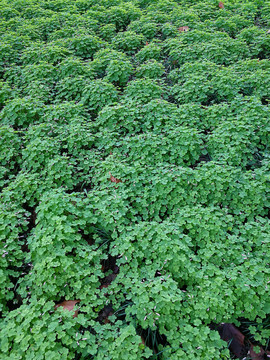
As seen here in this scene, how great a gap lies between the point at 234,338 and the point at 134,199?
1852 mm

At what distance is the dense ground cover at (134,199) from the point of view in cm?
282

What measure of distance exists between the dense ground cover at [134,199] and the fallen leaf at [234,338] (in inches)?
3.5

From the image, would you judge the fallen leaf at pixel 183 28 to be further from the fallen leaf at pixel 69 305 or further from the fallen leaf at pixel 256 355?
the fallen leaf at pixel 256 355

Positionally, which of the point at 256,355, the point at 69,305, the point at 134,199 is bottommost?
the point at 256,355

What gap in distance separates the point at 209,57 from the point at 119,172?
11.6 ft

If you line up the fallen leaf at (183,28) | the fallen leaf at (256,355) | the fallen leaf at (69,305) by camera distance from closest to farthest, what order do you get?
1. the fallen leaf at (256,355)
2. the fallen leaf at (69,305)
3. the fallen leaf at (183,28)

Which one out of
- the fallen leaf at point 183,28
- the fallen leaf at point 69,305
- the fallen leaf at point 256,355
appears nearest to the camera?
the fallen leaf at point 256,355

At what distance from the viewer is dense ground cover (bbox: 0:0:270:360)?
2820 mm

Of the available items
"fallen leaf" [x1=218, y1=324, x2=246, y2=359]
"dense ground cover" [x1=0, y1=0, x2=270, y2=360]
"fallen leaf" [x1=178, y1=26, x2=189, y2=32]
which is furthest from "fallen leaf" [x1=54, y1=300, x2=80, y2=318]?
"fallen leaf" [x1=178, y1=26, x2=189, y2=32]

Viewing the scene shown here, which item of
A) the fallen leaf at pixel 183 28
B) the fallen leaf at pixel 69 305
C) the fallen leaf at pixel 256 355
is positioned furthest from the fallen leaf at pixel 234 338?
the fallen leaf at pixel 183 28

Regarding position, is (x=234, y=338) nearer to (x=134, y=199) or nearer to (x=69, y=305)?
(x=69, y=305)

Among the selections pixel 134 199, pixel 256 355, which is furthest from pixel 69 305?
pixel 256 355

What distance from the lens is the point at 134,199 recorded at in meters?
3.83

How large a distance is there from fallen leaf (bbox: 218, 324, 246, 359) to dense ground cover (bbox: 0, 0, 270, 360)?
0.09 m
